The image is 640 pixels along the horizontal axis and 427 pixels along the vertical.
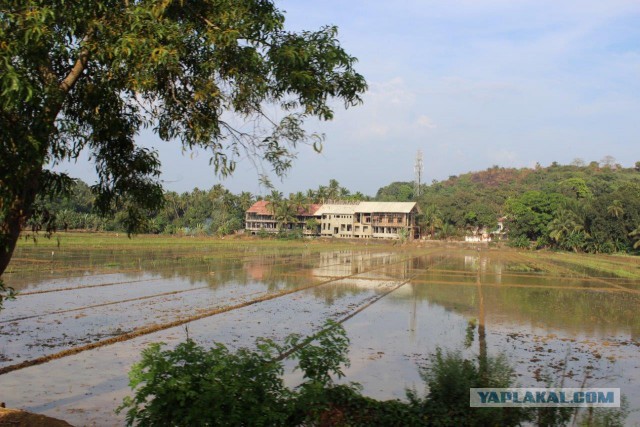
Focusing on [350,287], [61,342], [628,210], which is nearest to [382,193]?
[628,210]

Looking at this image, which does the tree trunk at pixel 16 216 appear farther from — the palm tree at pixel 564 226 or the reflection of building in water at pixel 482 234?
the reflection of building in water at pixel 482 234

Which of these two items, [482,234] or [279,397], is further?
[482,234]

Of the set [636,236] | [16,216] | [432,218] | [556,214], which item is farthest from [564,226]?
[16,216]

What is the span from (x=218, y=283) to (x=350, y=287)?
566cm

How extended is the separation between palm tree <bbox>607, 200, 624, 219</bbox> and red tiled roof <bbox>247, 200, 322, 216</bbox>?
136 feet

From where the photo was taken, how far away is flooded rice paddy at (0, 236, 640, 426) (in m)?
7.96

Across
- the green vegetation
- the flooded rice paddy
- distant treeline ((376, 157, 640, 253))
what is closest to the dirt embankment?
the green vegetation

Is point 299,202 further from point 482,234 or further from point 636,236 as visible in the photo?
point 636,236

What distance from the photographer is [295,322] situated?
13.1m

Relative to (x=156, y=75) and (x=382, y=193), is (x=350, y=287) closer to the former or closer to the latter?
(x=156, y=75)

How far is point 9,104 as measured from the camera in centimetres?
338

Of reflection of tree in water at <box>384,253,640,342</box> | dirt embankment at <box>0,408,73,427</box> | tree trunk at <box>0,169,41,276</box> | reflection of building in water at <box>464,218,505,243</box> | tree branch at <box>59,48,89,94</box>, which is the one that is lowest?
reflection of tree in water at <box>384,253,640,342</box>

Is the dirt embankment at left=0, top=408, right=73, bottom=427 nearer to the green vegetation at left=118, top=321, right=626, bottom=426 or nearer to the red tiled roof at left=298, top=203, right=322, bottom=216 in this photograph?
the green vegetation at left=118, top=321, right=626, bottom=426

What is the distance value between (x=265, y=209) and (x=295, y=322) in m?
65.5
